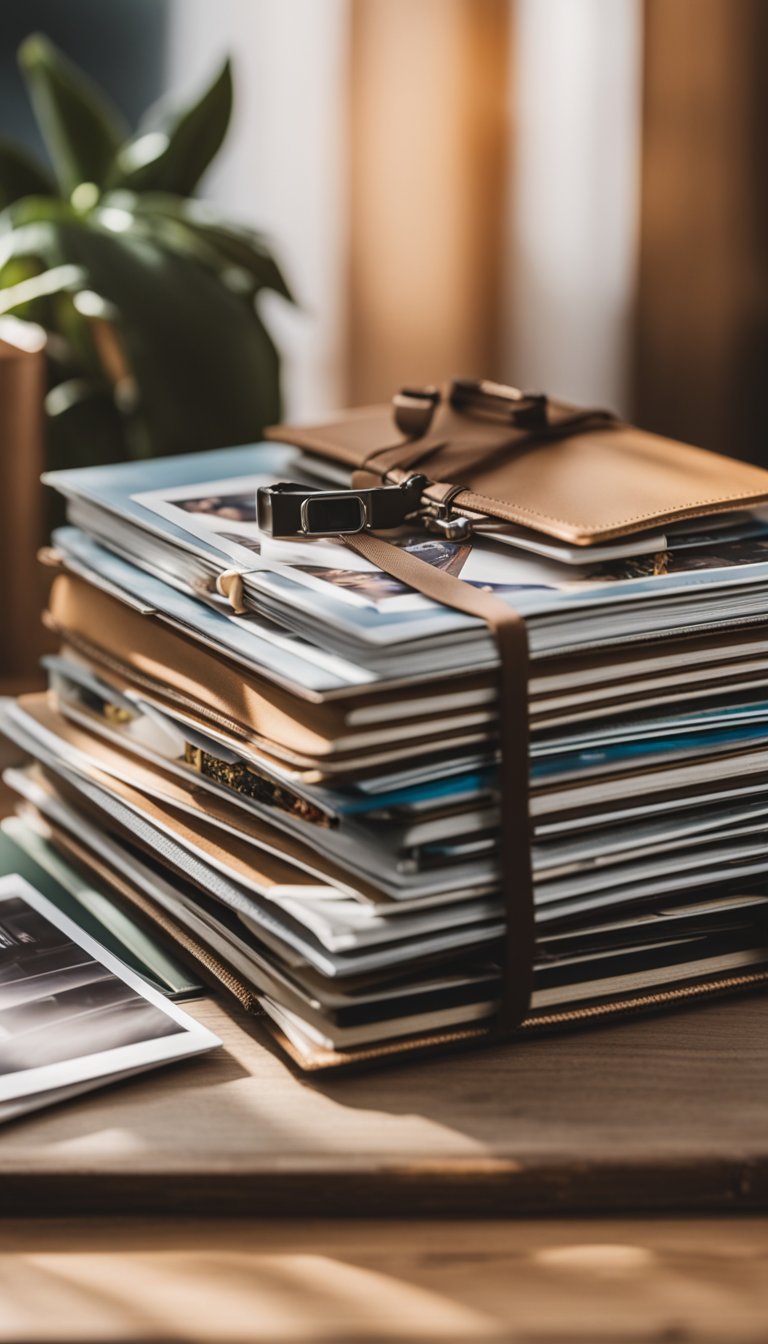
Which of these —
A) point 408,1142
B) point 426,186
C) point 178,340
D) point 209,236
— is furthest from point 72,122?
point 408,1142

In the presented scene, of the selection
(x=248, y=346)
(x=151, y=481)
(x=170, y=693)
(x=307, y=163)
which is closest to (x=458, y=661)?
(x=170, y=693)

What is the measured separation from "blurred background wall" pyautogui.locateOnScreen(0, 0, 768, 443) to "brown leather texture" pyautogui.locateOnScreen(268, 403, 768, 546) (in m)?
0.34

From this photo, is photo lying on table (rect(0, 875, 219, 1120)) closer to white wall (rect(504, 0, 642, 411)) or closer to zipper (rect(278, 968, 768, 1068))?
zipper (rect(278, 968, 768, 1068))

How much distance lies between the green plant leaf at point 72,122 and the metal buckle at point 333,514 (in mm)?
676

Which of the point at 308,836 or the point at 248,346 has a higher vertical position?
the point at 248,346

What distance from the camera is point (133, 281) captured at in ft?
3.51

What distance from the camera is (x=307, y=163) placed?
1.60 m

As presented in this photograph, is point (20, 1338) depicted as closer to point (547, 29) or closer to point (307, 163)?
point (547, 29)

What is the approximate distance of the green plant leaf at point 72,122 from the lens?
4.00ft

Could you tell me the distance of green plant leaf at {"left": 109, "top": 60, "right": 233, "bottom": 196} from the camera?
4.03 feet

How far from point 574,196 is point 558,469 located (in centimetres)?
66

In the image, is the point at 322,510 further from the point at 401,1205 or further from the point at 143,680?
the point at 401,1205

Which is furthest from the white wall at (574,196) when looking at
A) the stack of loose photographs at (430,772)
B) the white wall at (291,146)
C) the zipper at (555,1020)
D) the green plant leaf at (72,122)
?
the zipper at (555,1020)

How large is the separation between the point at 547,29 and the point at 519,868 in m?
0.99
